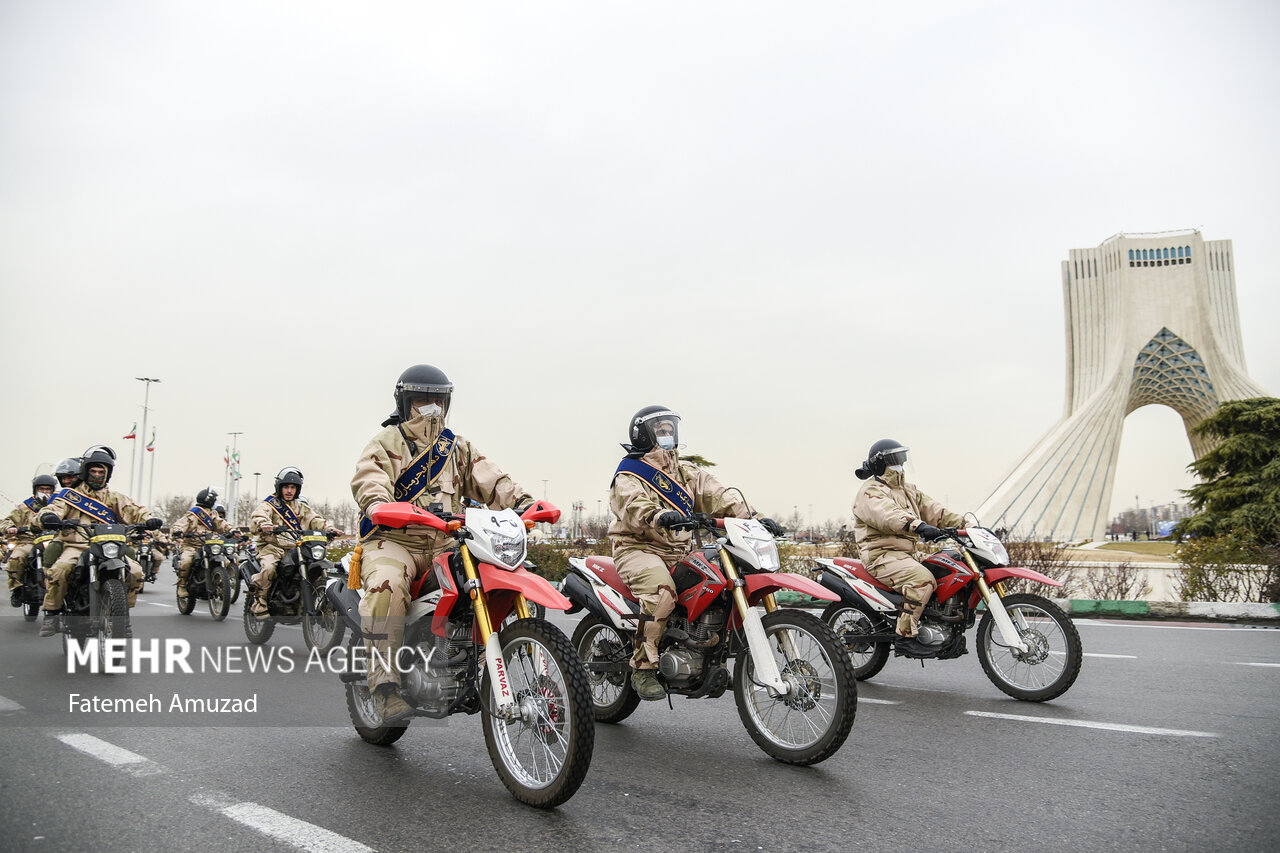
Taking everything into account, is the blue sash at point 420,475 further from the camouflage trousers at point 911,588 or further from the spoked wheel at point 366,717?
the camouflage trousers at point 911,588

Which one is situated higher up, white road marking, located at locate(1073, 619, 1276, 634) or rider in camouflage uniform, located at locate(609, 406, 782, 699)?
rider in camouflage uniform, located at locate(609, 406, 782, 699)

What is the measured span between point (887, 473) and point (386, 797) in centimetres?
516

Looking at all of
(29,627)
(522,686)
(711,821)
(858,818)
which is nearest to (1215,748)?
(858,818)

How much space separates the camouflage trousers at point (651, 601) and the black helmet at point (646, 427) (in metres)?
0.79

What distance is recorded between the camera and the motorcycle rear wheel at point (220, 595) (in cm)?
1199

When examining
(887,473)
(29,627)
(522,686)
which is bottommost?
(29,627)

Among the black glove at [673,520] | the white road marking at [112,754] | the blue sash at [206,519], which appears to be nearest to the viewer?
the white road marking at [112,754]

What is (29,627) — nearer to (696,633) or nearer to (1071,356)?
(696,633)

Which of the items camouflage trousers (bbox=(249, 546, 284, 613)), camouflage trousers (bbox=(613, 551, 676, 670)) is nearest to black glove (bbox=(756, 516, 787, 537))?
camouflage trousers (bbox=(613, 551, 676, 670))

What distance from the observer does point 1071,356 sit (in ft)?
225

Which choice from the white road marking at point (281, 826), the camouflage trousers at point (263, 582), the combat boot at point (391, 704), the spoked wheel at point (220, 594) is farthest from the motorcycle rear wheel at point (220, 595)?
the white road marking at point (281, 826)

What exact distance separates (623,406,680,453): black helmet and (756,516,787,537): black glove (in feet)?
2.67

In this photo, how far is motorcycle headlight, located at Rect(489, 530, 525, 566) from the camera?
3854 mm

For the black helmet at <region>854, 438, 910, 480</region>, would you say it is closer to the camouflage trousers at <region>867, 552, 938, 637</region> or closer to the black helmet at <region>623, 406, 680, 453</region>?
the camouflage trousers at <region>867, 552, 938, 637</region>
